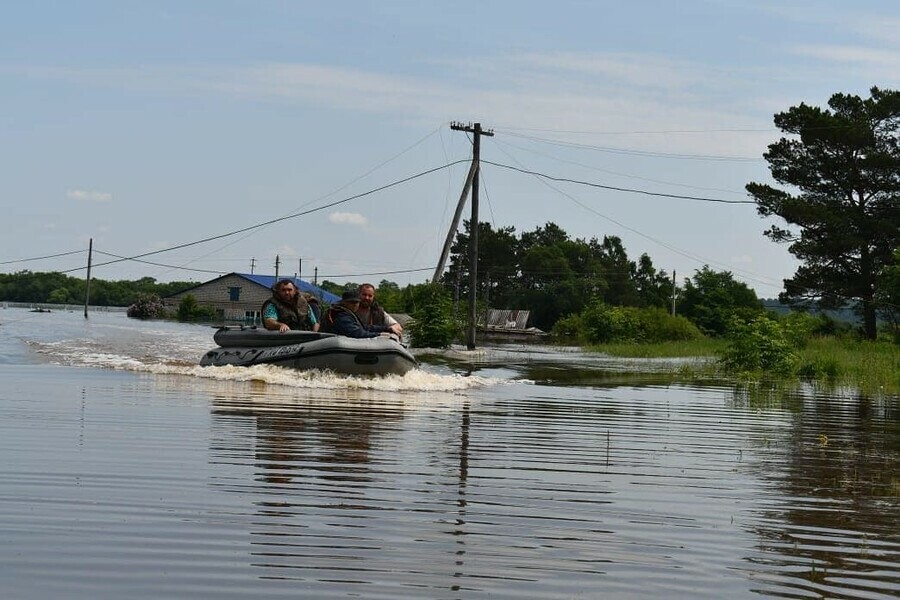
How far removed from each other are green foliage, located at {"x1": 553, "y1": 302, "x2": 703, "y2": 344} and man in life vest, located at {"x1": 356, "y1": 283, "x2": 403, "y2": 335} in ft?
121

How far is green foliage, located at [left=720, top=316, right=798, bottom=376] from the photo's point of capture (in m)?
28.2

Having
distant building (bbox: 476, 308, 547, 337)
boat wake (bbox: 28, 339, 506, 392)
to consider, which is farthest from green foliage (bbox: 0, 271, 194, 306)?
boat wake (bbox: 28, 339, 506, 392)

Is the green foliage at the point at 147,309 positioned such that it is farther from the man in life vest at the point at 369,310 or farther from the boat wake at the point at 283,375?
the man in life vest at the point at 369,310

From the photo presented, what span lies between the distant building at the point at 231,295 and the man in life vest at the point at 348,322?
83.5 metres

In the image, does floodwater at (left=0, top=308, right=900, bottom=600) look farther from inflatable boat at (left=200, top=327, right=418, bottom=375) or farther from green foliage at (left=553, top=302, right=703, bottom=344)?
green foliage at (left=553, top=302, right=703, bottom=344)

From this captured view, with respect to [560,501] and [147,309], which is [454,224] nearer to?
[560,501]

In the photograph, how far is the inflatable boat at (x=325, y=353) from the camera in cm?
2064

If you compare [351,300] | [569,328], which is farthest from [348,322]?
[569,328]

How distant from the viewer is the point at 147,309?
10112 centimetres

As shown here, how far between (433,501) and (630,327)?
54473mm

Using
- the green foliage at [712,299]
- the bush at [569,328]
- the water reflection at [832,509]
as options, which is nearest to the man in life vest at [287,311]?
the water reflection at [832,509]

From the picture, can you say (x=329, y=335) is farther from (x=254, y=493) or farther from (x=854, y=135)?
(x=854, y=135)

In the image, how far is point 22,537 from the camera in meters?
6.18

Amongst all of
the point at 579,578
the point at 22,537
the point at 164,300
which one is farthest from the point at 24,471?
the point at 164,300
